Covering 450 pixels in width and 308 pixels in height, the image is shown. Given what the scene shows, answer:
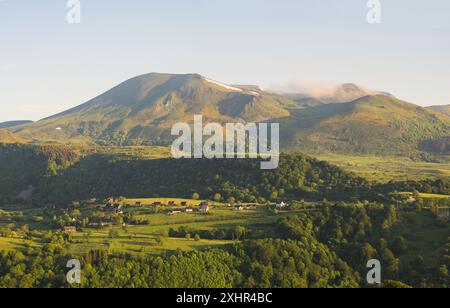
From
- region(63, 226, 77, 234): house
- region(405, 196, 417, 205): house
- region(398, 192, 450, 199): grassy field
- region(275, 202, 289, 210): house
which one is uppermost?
region(398, 192, 450, 199): grassy field

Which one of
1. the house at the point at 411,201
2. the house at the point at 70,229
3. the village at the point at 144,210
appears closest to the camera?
the house at the point at 70,229

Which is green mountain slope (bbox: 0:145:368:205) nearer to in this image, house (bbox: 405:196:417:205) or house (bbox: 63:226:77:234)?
house (bbox: 405:196:417:205)

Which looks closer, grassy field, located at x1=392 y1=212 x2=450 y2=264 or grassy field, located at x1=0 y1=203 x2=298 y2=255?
grassy field, located at x1=392 y1=212 x2=450 y2=264

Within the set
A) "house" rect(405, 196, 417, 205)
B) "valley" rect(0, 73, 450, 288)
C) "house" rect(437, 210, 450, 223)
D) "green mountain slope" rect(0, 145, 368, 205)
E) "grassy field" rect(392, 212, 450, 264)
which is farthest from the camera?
"green mountain slope" rect(0, 145, 368, 205)

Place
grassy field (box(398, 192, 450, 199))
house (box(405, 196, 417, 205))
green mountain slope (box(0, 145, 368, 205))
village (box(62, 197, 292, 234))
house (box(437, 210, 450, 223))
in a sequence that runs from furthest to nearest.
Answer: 1. green mountain slope (box(0, 145, 368, 205))
2. grassy field (box(398, 192, 450, 199))
3. house (box(405, 196, 417, 205))
4. village (box(62, 197, 292, 234))
5. house (box(437, 210, 450, 223))

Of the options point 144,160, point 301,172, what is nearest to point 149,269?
point 301,172

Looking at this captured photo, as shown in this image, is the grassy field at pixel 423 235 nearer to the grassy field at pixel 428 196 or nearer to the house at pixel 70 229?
the grassy field at pixel 428 196

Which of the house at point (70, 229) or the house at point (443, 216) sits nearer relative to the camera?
the house at point (443, 216)

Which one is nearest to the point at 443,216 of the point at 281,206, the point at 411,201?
the point at 411,201

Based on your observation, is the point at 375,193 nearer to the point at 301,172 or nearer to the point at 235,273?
the point at 301,172

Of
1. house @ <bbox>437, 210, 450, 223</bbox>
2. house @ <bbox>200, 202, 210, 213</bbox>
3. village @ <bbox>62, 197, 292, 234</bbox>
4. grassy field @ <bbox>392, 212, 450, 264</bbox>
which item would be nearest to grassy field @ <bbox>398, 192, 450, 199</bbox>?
grassy field @ <bbox>392, 212, 450, 264</bbox>

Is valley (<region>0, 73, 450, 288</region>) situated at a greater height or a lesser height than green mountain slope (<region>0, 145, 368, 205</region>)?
lesser

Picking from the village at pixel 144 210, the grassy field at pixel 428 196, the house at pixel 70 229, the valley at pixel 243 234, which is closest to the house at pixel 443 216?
the valley at pixel 243 234
